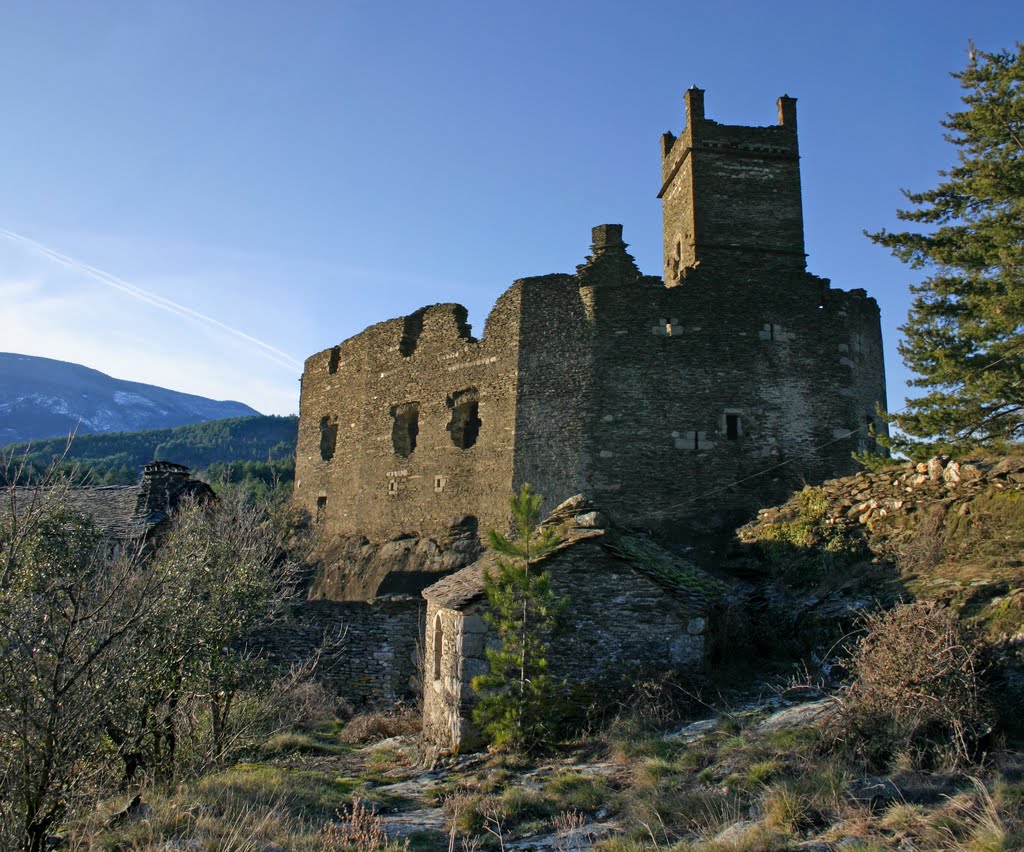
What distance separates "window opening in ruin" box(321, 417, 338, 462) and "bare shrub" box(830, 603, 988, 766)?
21.6m

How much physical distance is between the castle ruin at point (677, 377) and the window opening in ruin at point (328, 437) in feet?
13.9

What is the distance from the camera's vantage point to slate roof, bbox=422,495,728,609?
36.4 ft

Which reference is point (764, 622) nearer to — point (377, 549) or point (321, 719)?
point (321, 719)

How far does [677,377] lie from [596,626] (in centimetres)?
1091

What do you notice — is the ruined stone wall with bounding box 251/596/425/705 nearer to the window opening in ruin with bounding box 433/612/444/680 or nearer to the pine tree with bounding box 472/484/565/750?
the window opening in ruin with bounding box 433/612/444/680

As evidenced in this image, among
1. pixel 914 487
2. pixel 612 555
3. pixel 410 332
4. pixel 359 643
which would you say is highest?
pixel 410 332

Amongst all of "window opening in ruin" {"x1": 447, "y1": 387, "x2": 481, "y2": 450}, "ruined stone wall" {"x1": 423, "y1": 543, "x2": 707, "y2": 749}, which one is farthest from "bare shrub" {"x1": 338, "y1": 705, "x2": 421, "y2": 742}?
"window opening in ruin" {"x1": 447, "y1": 387, "x2": 481, "y2": 450}

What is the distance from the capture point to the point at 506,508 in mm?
20641

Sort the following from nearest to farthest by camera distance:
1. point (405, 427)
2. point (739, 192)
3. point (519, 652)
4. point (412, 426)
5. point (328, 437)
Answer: point (519, 652) < point (739, 192) < point (405, 427) < point (412, 426) < point (328, 437)

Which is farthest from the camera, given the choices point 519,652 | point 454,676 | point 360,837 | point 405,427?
point 405,427

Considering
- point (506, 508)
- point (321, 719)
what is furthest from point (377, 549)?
point (321, 719)

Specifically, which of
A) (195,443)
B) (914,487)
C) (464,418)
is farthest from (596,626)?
(195,443)

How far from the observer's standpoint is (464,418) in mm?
23188

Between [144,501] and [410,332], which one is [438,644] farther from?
[144,501]
